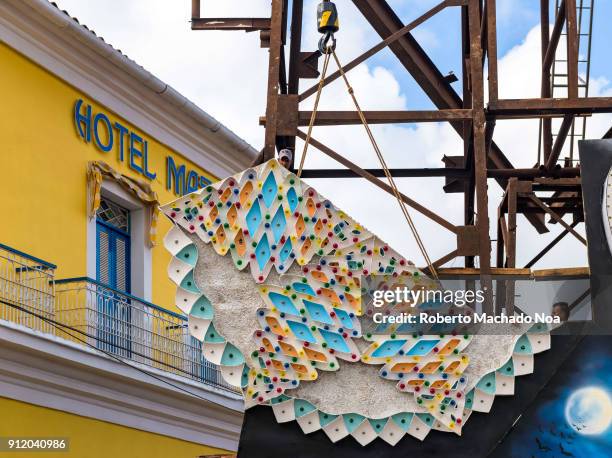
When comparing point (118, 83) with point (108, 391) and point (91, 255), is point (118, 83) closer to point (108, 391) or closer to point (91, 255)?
point (91, 255)

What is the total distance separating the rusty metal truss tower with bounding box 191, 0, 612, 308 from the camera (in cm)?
1429

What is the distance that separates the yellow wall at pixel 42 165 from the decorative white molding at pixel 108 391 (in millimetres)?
1539

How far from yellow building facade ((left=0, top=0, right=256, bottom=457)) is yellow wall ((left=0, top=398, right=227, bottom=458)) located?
0.02 metres

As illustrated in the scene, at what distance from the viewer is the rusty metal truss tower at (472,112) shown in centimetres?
1429

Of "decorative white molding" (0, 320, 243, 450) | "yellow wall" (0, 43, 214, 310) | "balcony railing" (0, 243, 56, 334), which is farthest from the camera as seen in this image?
"yellow wall" (0, 43, 214, 310)

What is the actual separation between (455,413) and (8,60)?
8.63 m

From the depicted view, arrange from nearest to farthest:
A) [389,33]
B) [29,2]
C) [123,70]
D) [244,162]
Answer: [389,33]
[29,2]
[123,70]
[244,162]

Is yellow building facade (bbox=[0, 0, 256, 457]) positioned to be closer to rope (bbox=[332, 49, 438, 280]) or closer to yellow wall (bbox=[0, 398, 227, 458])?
yellow wall (bbox=[0, 398, 227, 458])

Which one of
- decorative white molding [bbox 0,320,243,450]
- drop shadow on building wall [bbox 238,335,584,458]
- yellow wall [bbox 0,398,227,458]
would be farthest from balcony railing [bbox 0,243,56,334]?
drop shadow on building wall [bbox 238,335,584,458]

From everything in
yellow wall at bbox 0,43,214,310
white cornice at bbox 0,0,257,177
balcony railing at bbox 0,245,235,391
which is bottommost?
balcony railing at bbox 0,245,235,391

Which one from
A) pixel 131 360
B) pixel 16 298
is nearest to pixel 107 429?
pixel 131 360

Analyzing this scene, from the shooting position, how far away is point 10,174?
61.0 ft

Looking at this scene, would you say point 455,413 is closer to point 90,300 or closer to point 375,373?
point 375,373

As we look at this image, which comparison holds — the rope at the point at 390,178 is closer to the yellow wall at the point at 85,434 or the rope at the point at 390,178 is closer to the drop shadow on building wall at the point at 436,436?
the drop shadow on building wall at the point at 436,436
